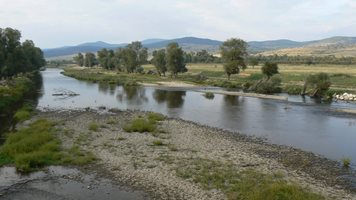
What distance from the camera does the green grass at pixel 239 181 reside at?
63.9ft

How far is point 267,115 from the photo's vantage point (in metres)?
53.9

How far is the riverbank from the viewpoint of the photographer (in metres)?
23.0

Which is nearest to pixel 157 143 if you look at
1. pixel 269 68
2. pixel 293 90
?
pixel 293 90

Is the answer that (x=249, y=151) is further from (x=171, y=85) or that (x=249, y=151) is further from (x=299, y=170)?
(x=171, y=85)

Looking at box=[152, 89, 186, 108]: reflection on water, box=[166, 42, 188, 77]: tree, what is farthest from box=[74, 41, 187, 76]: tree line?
box=[152, 89, 186, 108]: reflection on water

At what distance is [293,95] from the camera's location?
83.0 metres

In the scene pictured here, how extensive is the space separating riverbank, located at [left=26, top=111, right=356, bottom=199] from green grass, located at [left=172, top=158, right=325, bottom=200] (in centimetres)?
6

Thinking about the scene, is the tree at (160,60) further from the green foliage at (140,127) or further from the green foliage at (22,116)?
the green foliage at (140,127)

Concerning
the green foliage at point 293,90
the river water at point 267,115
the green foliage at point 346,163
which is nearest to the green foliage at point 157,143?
the river water at point 267,115

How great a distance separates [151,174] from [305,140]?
19.0m

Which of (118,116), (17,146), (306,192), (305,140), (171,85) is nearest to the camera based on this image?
(306,192)

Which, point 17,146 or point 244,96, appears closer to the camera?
point 17,146

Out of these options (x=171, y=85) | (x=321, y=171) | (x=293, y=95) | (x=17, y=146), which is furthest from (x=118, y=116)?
(x=171, y=85)

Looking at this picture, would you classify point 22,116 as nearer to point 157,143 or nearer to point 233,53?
point 157,143
